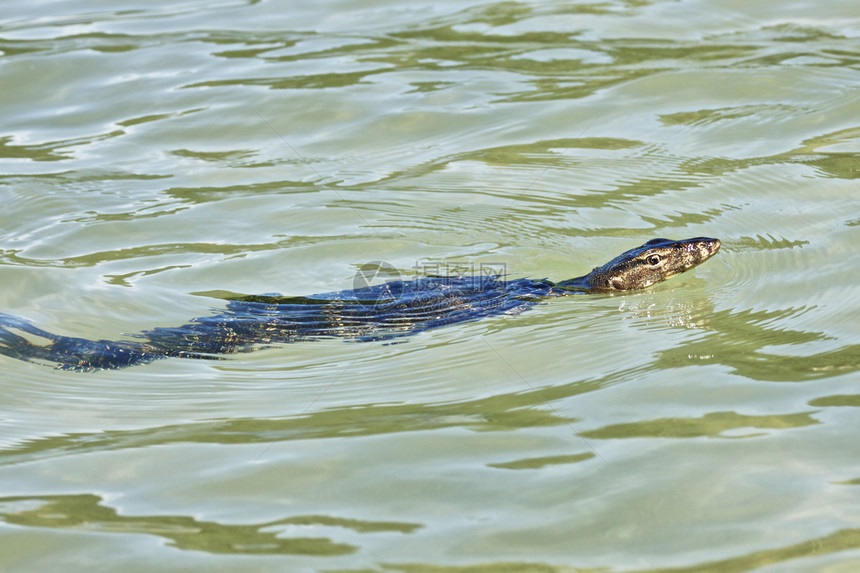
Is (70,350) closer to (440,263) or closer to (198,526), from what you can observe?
(198,526)

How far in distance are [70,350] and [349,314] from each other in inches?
69.8

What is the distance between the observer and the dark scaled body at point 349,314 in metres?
5.61

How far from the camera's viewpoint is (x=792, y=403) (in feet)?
14.3

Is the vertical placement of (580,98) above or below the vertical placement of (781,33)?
below

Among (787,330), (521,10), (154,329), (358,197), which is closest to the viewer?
(787,330)

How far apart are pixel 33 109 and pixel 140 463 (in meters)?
7.45

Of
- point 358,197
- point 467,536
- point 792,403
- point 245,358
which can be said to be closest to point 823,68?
point 358,197

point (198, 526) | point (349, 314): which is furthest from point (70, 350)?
point (198, 526)

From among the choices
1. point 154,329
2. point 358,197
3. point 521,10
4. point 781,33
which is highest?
point 521,10

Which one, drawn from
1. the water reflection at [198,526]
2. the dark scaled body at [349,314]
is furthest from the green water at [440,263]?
the dark scaled body at [349,314]

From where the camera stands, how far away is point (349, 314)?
596 centimetres

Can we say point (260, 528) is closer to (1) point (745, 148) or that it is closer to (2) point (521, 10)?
(1) point (745, 148)

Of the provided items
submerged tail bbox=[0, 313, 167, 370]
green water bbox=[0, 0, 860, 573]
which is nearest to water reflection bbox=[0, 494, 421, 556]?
green water bbox=[0, 0, 860, 573]

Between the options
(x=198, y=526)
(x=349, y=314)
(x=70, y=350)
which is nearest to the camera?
(x=198, y=526)
